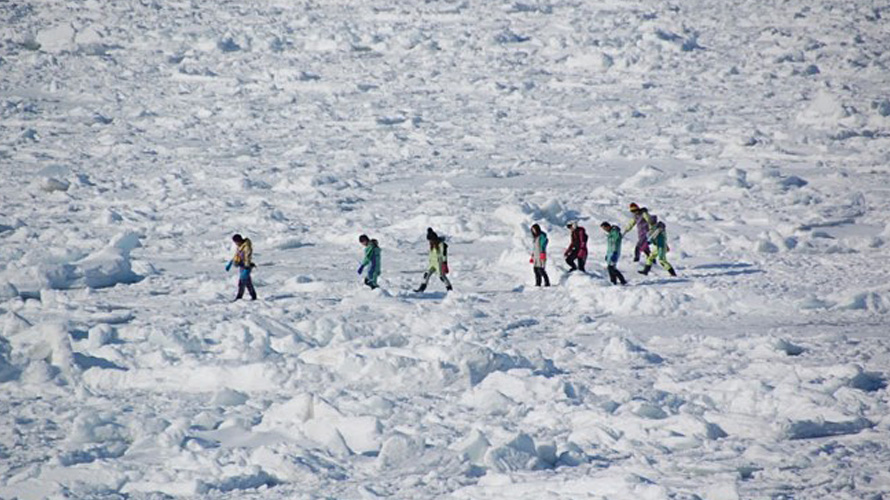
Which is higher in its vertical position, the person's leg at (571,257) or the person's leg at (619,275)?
the person's leg at (571,257)

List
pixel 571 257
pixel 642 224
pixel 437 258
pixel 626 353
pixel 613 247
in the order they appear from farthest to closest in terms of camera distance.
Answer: pixel 642 224 < pixel 571 257 < pixel 613 247 < pixel 437 258 < pixel 626 353

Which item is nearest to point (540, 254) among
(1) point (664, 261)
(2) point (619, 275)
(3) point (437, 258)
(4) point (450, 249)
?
(2) point (619, 275)

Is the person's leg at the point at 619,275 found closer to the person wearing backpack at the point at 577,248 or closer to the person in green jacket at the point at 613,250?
the person in green jacket at the point at 613,250

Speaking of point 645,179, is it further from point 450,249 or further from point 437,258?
point 437,258

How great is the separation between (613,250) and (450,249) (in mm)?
4443

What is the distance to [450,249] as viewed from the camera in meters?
22.1

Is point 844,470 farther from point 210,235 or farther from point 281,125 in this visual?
point 281,125

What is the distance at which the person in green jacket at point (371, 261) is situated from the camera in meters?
17.8

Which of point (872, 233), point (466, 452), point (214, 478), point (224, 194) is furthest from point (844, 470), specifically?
point (224, 194)

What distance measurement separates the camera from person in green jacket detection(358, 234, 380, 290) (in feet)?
58.4

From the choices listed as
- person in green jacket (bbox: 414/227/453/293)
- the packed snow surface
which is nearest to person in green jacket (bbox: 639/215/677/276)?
the packed snow surface

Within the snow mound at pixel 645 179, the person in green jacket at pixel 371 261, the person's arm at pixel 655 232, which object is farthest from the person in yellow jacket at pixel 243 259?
the snow mound at pixel 645 179

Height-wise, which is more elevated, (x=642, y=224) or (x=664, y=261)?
(x=642, y=224)

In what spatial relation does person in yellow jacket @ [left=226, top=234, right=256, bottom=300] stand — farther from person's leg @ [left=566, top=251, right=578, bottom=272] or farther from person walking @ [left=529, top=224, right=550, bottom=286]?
person's leg @ [left=566, top=251, right=578, bottom=272]
